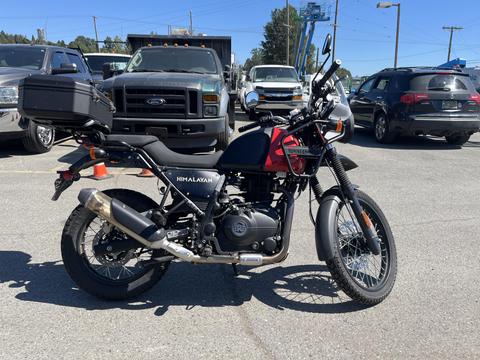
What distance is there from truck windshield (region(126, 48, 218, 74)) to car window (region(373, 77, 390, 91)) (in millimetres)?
4686

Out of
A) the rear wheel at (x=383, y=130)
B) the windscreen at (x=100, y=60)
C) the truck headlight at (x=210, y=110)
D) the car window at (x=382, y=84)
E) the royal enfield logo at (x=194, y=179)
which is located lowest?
the rear wheel at (x=383, y=130)

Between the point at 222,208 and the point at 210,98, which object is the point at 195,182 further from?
the point at 210,98

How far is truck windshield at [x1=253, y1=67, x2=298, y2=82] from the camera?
1522 cm

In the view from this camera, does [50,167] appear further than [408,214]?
Yes

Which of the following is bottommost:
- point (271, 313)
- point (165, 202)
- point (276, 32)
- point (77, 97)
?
point (271, 313)

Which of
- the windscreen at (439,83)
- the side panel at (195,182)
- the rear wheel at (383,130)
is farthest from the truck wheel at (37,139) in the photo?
the windscreen at (439,83)

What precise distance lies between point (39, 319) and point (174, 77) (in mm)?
4816

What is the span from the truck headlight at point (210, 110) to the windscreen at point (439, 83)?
17.3 feet

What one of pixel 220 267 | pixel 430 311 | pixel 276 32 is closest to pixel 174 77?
pixel 220 267

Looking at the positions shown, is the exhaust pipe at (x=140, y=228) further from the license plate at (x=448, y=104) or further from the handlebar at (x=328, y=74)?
the license plate at (x=448, y=104)

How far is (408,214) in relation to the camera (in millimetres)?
5102

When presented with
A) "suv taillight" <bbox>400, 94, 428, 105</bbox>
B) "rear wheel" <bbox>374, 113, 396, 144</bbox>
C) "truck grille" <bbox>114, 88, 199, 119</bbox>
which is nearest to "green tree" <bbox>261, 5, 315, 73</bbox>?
"rear wheel" <bbox>374, 113, 396, 144</bbox>

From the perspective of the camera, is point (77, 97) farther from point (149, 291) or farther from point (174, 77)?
point (174, 77)

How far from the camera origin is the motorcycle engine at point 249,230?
114 inches
